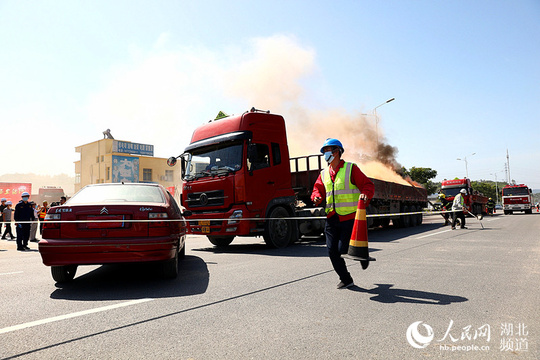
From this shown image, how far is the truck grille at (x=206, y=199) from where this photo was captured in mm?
9359

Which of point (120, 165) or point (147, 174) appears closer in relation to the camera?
point (120, 165)

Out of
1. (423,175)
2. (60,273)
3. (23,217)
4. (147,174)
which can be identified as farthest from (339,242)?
(423,175)

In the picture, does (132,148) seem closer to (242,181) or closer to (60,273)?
(242,181)

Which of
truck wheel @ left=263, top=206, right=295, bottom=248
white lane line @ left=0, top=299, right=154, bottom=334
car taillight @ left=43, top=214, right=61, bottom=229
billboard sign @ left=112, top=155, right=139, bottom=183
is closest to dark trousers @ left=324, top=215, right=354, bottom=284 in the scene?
white lane line @ left=0, top=299, right=154, bottom=334

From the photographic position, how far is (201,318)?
3.67 metres

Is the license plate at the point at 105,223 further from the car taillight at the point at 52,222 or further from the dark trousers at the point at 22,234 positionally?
the dark trousers at the point at 22,234

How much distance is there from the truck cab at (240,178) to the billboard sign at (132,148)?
1909 inches

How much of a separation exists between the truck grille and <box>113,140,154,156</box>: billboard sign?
48982mm

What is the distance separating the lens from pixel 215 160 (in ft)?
32.3

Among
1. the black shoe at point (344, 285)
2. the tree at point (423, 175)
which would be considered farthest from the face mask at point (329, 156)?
the tree at point (423, 175)

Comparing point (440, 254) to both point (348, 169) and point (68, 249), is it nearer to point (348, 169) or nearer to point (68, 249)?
point (348, 169)

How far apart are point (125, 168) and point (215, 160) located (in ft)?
154

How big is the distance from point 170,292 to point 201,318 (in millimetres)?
1322

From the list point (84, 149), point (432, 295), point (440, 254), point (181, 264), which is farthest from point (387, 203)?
point (84, 149)
